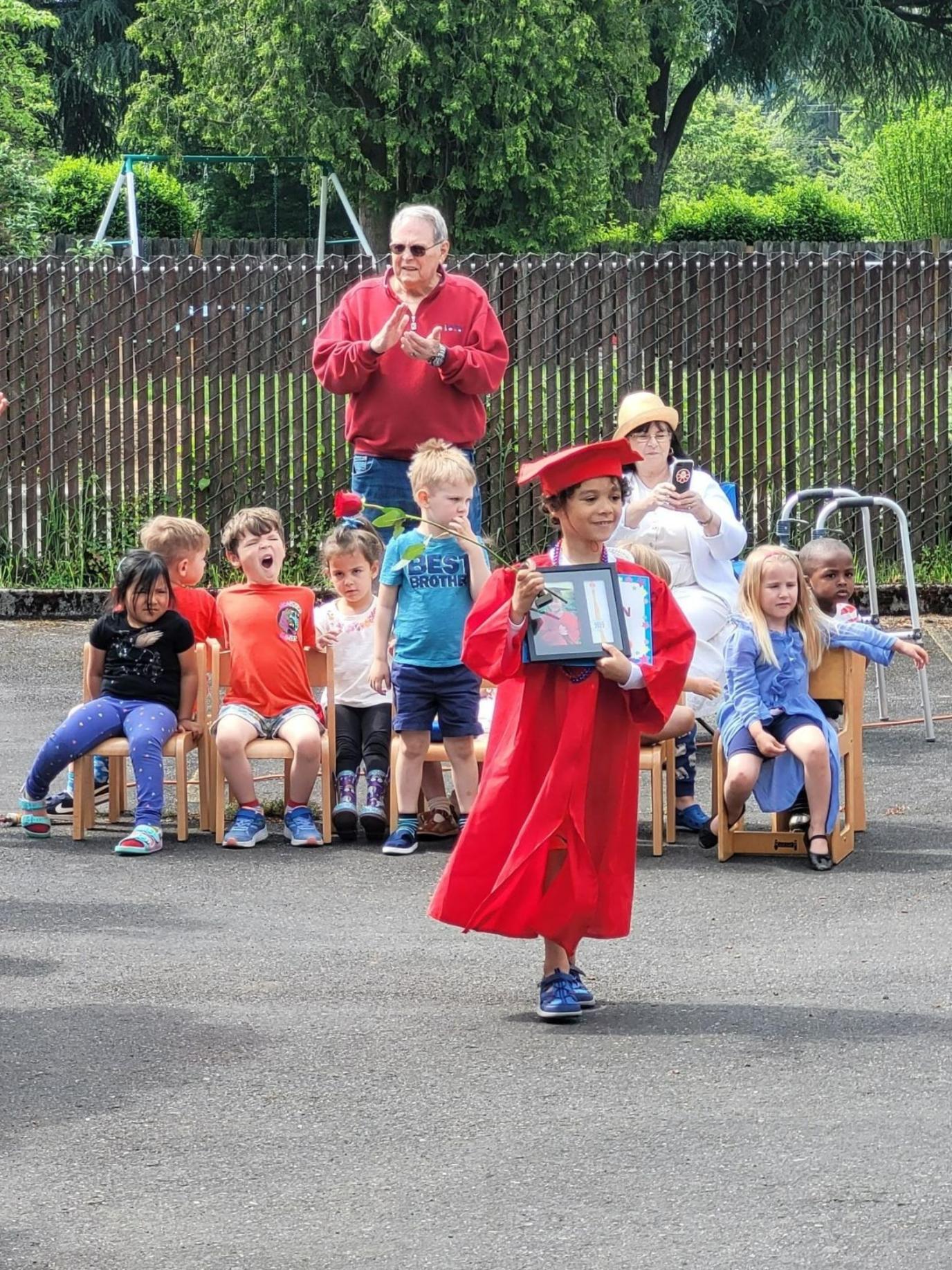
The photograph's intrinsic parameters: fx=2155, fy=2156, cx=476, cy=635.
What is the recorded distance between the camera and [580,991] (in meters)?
5.92

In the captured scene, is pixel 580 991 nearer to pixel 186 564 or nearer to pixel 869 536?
pixel 186 564

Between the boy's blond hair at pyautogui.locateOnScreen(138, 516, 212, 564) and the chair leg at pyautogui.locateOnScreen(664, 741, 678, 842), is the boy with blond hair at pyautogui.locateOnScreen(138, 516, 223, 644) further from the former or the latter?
the chair leg at pyautogui.locateOnScreen(664, 741, 678, 842)

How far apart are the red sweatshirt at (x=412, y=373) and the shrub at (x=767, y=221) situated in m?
35.9

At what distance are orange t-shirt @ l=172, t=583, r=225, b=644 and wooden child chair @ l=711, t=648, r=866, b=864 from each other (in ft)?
7.11

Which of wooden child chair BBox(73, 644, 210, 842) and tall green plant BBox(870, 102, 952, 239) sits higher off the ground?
tall green plant BBox(870, 102, 952, 239)

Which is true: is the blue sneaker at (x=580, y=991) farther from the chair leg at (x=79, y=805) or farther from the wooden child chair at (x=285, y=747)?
the chair leg at (x=79, y=805)

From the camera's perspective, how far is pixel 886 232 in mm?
49750

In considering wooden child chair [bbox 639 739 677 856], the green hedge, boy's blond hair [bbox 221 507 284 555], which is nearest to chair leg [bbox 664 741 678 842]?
wooden child chair [bbox 639 739 677 856]

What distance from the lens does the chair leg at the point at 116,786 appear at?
8.79m

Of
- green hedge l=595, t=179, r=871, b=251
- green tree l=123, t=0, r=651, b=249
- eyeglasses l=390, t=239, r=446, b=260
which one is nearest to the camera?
eyeglasses l=390, t=239, r=446, b=260

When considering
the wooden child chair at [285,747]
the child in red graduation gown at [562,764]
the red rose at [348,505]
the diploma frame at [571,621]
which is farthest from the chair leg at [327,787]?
the diploma frame at [571,621]

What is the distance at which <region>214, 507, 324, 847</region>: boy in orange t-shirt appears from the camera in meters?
8.36

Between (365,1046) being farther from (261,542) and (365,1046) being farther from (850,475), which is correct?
(850,475)

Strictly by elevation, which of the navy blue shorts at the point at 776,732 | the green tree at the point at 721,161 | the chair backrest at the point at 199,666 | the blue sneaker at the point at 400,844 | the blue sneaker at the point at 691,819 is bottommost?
the blue sneaker at the point at 400,844
